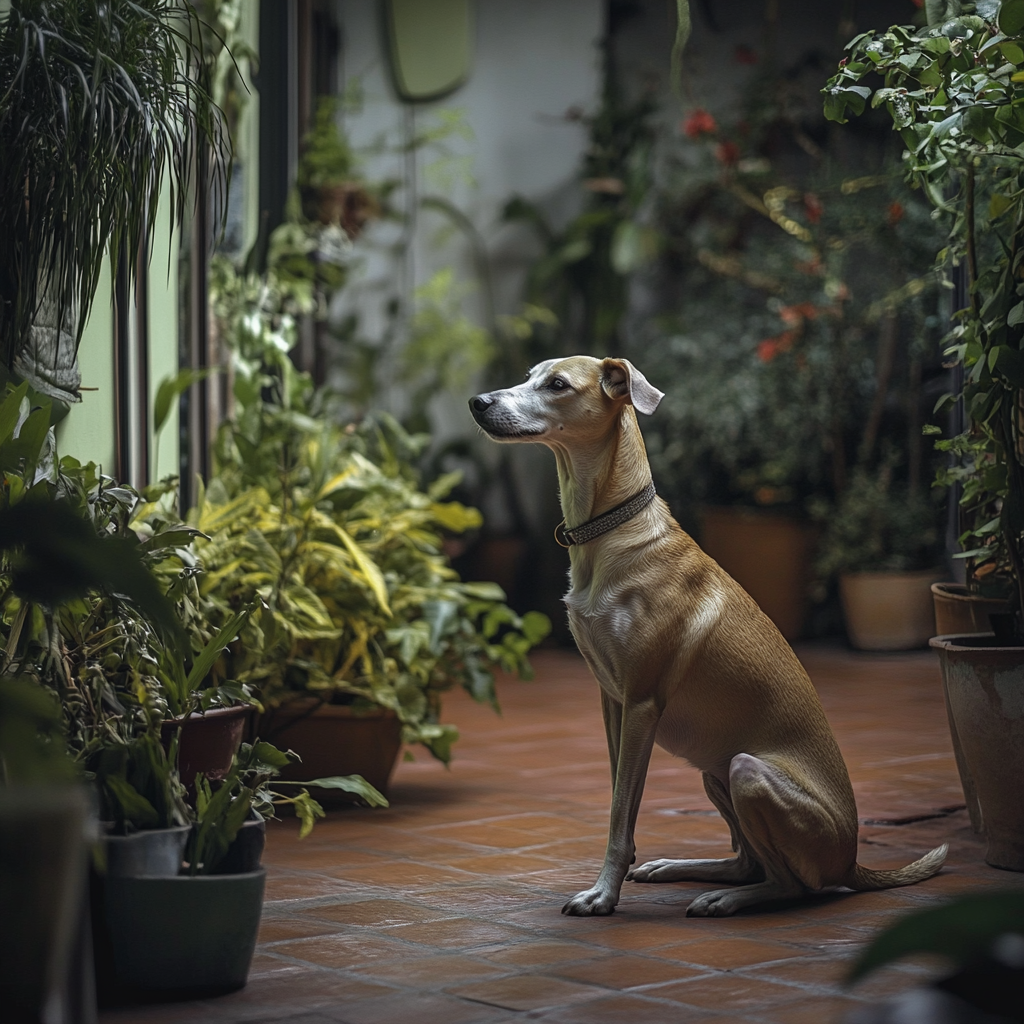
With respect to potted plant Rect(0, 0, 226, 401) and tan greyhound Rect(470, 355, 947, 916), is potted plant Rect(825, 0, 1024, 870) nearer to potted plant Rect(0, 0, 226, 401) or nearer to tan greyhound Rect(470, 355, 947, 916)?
tan greyhound Rect(470, 355, 947, 916)

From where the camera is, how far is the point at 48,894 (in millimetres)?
1258

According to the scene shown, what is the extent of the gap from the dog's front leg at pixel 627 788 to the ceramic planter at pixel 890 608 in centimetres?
426

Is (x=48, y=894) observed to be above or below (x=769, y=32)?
below

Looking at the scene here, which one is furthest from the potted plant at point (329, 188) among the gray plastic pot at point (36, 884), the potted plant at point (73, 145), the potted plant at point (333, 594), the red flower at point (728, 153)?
the gray plastic pot at point (36, 884)

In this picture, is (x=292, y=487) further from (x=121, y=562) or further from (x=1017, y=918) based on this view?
(x=1017, y=918)

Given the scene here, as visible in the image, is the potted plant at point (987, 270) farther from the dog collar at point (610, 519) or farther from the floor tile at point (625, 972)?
the floor tile at point (625, 972)

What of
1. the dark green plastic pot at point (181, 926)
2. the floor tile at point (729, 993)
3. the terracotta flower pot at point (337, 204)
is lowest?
the floor tile at point (729, 993)

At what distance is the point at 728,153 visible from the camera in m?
6.76

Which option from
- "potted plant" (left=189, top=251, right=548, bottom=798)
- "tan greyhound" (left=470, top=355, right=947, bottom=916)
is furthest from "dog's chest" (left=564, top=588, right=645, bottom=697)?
"potted plant" (left=189, top=251, right=548, bottom=798)

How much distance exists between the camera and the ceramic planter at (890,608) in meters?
6.60

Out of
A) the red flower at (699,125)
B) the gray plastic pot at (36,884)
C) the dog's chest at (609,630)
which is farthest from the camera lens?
the red flower at (699,125)

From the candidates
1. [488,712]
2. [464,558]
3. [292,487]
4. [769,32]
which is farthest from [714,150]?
[292,487]

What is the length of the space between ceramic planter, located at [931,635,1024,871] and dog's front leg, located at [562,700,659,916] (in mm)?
731

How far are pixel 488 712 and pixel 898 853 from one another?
7.82ft
